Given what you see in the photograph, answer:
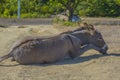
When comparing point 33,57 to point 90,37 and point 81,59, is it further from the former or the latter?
point 90,37

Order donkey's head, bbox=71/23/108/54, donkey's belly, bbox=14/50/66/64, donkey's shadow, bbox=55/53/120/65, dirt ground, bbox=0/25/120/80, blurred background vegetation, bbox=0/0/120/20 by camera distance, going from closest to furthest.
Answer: dirt ground, bbox=0/25/120/80 < donkey's belly, bbox=14/50/66/64 < donkey's shadow, bbox=55/53/120/65 < donkey's head, bbox=71/23/108/54 < blurred background vegetation, bbox=0/0/120/20

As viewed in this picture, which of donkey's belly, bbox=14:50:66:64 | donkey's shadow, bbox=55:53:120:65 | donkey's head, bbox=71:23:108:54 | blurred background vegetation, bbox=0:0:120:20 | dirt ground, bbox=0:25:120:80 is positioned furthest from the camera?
blurred background vegetation, bbox=0:0:120:20

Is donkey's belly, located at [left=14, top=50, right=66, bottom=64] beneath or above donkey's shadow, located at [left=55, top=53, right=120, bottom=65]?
above

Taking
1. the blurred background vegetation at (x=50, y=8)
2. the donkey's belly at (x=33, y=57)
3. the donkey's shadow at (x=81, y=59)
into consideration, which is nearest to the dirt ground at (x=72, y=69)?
the donkey's shadow at (x=81, y=59)

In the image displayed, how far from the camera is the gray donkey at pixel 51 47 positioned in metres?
8.95

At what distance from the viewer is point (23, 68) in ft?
28.0

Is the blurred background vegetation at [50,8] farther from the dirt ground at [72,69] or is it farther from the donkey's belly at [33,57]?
the donkey's belly at [33,57]

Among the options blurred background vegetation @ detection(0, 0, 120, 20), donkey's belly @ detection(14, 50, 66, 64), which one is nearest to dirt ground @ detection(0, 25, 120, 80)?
donkey's belly @ detection(14, 50, 66, 64)

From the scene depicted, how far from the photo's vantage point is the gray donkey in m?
8.95

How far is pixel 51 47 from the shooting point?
9117 mm

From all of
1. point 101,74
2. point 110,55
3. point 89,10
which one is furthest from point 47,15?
point 101,74

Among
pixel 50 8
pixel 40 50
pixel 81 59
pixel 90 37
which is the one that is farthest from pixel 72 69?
pixel 50 8

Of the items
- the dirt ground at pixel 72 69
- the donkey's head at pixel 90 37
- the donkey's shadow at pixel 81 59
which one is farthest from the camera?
the donkey's head at pixel 90 37

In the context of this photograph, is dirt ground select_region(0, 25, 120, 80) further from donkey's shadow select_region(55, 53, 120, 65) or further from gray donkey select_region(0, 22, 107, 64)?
gray donkey select_region(0, 22, 107, 64)
